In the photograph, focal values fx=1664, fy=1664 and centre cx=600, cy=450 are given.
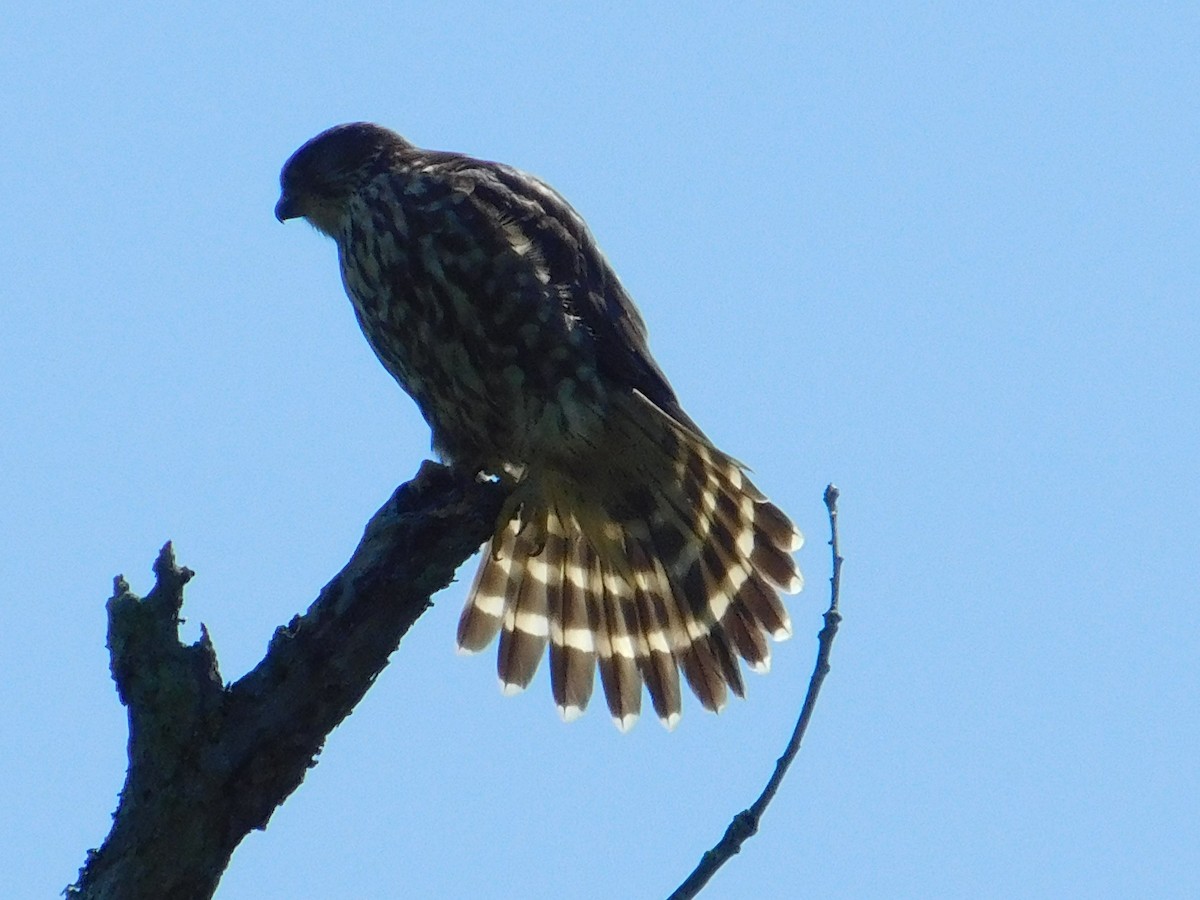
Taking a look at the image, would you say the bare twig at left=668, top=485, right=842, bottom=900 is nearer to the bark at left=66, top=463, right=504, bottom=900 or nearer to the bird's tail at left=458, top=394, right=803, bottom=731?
the bark at left=66, top=463, right=504, bottom=900

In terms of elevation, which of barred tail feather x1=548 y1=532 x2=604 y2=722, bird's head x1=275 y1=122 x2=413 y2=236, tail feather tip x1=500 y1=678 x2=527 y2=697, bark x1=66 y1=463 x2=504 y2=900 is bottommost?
bark x1=66 y1=463 x2=504 y2=900

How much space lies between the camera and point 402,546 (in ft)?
11.6

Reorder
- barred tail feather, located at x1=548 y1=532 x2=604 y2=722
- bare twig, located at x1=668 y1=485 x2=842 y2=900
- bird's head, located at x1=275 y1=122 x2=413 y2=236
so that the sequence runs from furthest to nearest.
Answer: bird's head, located at x1=275 y1=122 x2=413 y2=236
barred tail feather, located at x1=548 y1=532 x2=604 y2=722
bare twig, located at x1=668 y1=485 x2=842 y2=900

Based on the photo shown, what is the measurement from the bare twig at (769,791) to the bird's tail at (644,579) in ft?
6.22

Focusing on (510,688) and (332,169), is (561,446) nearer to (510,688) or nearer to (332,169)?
(510,688)

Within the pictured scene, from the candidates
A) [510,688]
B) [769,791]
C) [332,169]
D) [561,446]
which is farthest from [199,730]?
[332,169]

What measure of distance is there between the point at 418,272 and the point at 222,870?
2016mm

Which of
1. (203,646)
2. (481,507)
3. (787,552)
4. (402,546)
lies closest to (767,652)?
(787,552)

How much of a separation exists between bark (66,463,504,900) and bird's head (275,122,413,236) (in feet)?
7.38

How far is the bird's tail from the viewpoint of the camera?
15.4 ft

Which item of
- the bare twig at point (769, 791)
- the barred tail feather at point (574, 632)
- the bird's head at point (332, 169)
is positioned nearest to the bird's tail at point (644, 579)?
the barred tail feather at point (574, 632)

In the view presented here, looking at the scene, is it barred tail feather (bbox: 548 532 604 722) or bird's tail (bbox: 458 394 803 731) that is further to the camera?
barred tail feather (bbox: 548 532 604 722)

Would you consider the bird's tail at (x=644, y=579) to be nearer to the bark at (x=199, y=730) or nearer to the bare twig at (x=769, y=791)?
the bark at (x=199, y=730)

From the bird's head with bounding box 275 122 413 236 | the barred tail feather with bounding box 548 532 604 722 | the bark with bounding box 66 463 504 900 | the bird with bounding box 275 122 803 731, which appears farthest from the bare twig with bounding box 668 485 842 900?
the bird's head with bounding box 275 122 413 236
